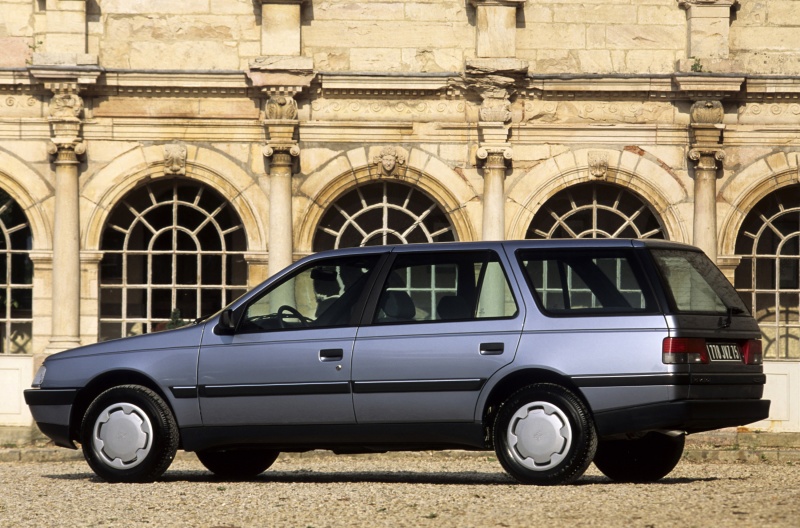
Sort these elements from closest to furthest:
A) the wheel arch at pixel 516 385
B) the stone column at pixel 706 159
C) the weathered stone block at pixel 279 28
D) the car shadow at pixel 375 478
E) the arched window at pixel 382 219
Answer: the wheel arch at pixel 516 385, the car shadow at pixel 375 478, the weathered stone block at pixel 279 28, the stone column at pixel 706 159, the arched window at pixel 382 219

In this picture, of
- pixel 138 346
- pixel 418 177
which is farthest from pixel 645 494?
pixel 418 177

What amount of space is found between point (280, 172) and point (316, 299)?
26.9 ft

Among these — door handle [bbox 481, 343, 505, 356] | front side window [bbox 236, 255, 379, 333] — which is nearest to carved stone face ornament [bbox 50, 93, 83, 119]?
front side window [bbox 236, 255, 379, 333]

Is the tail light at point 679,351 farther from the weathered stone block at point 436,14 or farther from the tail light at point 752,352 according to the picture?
the weathered stone block at point 436,14

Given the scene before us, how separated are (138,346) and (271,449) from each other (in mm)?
1116

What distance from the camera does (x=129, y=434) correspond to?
1070 centimetres

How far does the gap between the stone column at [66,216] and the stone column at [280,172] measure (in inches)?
83.9

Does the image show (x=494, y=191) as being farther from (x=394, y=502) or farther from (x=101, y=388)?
(x=394, y=502)

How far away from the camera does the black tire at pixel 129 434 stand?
10.6 metres

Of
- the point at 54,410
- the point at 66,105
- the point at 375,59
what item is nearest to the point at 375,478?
the point at 54,410

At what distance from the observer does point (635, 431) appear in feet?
31.8

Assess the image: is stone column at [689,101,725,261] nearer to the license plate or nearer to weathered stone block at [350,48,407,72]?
weathered stone block at [350,48,407,72]

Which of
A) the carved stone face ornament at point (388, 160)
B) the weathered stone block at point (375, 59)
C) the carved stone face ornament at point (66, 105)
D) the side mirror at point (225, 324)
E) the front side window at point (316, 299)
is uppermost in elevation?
the weathered stone block at point (375, 59)

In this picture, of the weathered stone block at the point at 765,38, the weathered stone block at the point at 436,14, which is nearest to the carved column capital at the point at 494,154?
the weathered stone block at the point at 436,14
